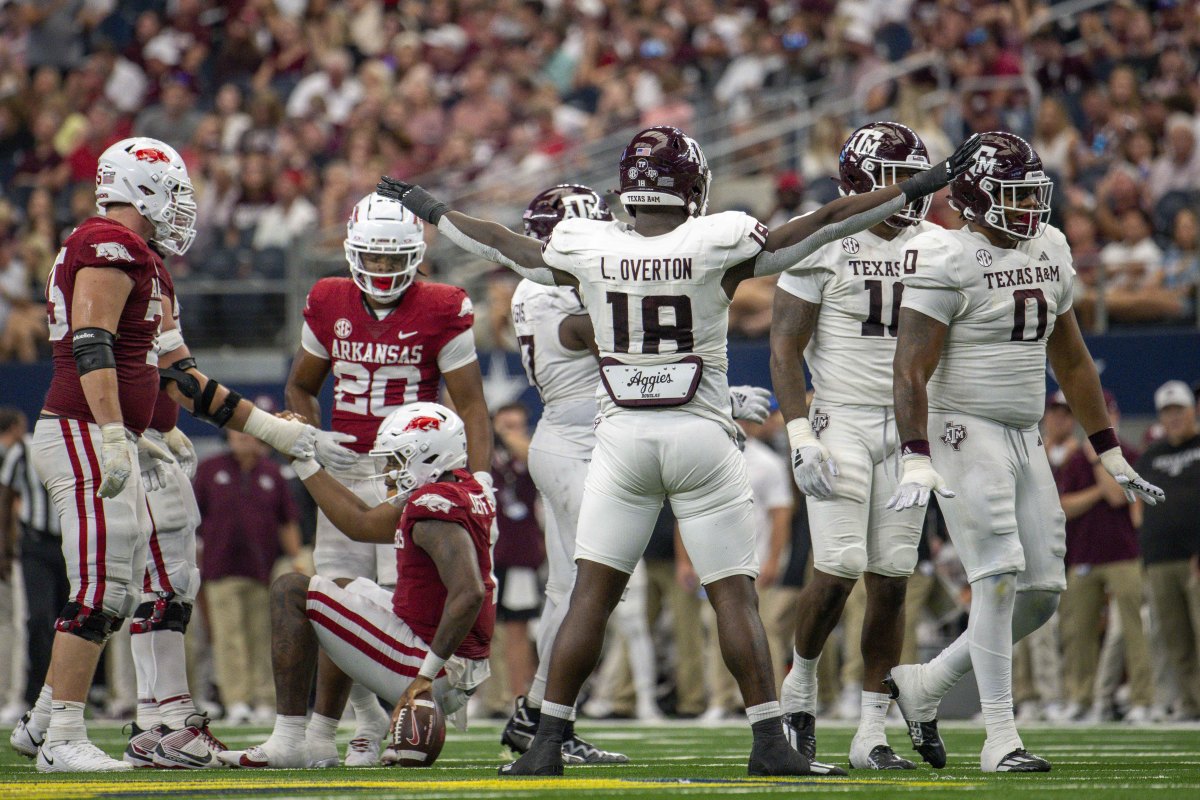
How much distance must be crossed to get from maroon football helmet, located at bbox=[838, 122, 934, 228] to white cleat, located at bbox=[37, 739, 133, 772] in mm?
3612

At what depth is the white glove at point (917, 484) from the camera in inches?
246

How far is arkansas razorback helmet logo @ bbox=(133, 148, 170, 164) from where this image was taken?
708cm

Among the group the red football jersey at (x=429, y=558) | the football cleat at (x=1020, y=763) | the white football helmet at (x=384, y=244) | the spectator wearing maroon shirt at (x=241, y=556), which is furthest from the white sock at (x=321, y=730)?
the spectator wearing maroon shirt at (x=241, y=556)

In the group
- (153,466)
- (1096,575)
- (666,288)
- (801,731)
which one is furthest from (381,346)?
(1096,575)

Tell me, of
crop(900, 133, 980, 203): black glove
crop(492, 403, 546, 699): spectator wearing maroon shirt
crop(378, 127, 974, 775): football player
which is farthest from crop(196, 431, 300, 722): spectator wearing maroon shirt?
crop(900, 133, 980, 203): black glove

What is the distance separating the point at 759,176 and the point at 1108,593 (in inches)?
208

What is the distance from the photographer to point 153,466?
731 cm

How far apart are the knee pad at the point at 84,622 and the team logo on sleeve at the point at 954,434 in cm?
319

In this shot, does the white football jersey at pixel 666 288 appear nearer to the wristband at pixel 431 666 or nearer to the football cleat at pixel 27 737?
the wristband at pixel 431 666

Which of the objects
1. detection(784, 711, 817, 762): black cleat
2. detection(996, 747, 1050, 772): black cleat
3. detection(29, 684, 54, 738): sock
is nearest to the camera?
detection(996, 747, 1050, 772): black cleat

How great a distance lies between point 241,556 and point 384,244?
5887 millimetres

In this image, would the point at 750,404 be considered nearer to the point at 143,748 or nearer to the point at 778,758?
the point at 778,758

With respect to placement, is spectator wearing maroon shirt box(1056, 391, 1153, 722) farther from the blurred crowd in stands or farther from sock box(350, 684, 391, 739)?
sock box(350, 684, 391, 739)

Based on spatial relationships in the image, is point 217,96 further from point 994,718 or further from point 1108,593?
point 994,718
